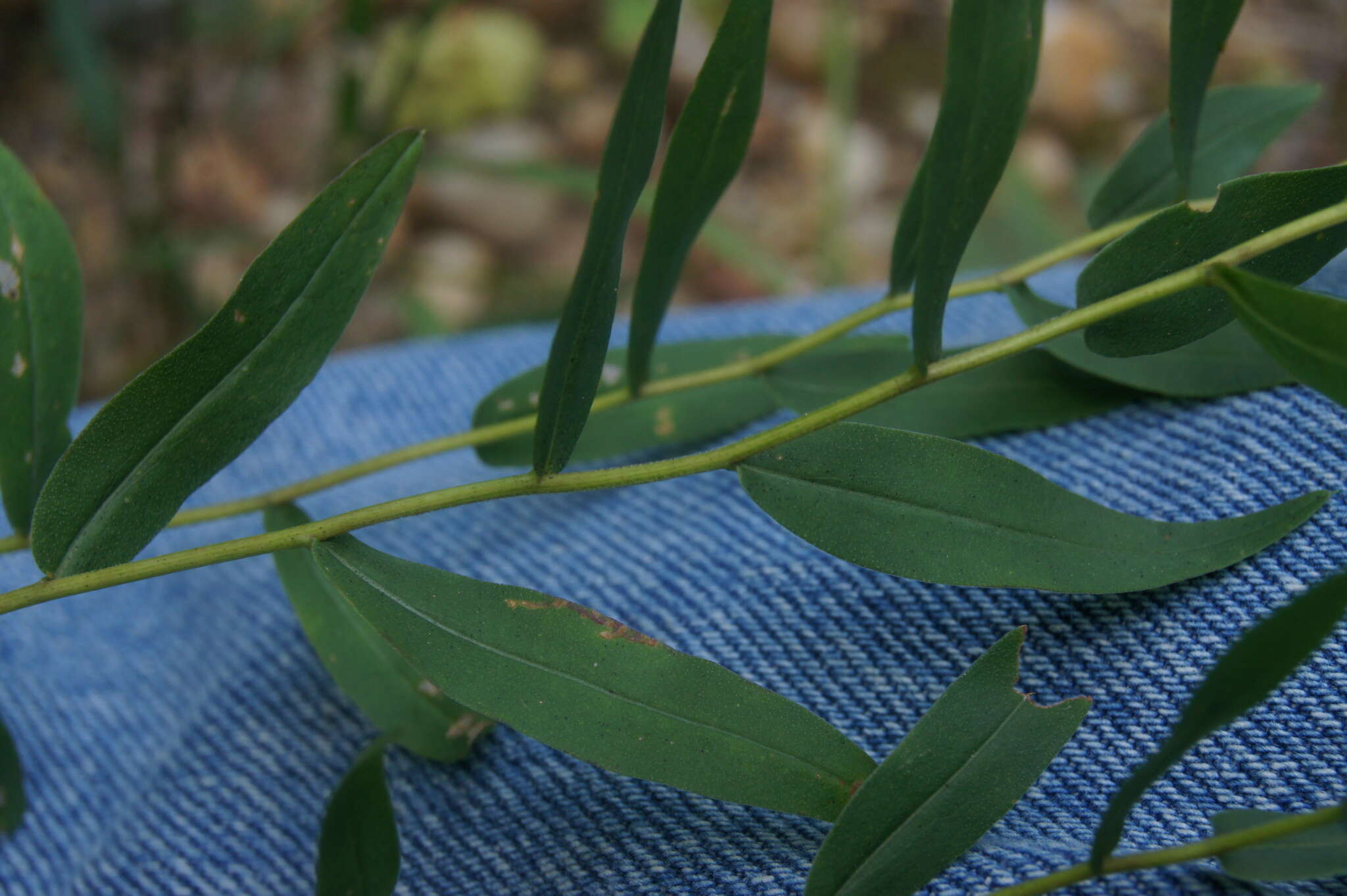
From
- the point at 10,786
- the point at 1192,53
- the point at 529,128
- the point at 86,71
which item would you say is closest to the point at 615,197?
the point at 1192,53

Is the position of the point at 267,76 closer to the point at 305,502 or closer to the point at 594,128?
the point at 594,128

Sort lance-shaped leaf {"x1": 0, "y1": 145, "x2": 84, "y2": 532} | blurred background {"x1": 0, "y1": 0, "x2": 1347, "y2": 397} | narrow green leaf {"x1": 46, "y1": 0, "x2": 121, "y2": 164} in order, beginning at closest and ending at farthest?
1. lance-shaped leaf {"x1": 0, "y1": 145, "x2": 84, "y2": 532}
2. narrow green leaf {"x1": 46, "y1": 0, "x2": 121, "y2": 164}
3. blurred background {"x1": 0, "y1": 0, "x2": 1347, "y2": 397}

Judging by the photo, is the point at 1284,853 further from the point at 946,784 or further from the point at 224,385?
the point at 224,385

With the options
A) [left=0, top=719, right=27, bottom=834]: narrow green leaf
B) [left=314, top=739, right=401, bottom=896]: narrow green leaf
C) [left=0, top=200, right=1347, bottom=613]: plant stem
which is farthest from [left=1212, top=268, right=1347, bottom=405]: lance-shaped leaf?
[left=0, top=719, right=27, bottom=834]: narrow green leaf

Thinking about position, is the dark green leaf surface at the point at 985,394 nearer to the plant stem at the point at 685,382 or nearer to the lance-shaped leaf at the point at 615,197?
the plant stem at the point at 685,382

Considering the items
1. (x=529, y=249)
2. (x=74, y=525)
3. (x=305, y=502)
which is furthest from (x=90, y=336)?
(x=74, y=525)

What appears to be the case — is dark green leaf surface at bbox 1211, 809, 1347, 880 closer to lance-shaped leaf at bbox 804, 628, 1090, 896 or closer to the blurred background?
lance-shaped leaf at bbox 804, 628, 1090, 896

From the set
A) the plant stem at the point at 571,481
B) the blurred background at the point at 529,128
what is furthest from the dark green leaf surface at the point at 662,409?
the blurred background at the point at 529,128
